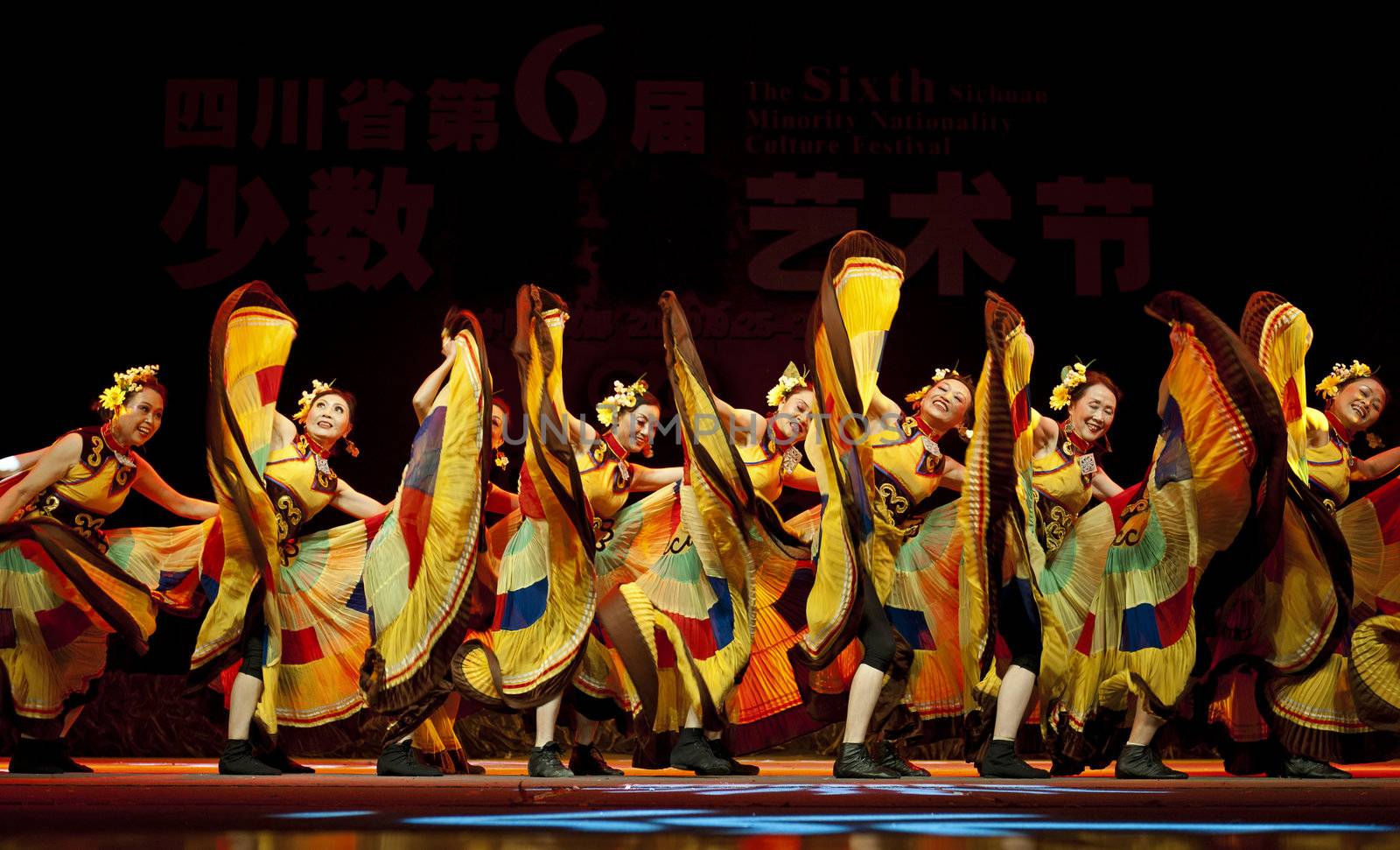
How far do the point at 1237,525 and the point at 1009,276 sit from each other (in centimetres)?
210

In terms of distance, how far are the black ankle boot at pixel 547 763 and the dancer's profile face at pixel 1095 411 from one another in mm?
2105

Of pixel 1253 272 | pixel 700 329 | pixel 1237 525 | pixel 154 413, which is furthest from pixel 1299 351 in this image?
pixel 154 413

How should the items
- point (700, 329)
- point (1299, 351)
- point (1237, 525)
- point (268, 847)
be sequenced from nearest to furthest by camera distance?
point (268, 847) → point (1237, 525) → point (1299, 351) → point (700, 329)

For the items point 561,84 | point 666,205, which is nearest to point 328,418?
point 666,205

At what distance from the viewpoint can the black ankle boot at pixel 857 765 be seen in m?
4.18

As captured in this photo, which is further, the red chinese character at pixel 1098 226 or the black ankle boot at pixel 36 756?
the red chinese character at pixel 1098 226

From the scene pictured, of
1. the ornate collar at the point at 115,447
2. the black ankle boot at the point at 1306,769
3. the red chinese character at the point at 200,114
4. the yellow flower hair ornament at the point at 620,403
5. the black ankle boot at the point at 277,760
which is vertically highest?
the red chinese character at the point at 200,114

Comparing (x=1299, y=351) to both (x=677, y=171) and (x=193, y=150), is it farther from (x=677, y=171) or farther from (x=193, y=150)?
(x=193, y=150)

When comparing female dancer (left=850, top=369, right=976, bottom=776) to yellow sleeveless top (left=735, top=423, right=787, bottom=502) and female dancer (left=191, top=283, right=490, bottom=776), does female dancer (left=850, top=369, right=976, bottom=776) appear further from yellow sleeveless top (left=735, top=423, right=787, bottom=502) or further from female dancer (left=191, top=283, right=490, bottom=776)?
female dancer (left=191, top=283, right=490, bottom=776)

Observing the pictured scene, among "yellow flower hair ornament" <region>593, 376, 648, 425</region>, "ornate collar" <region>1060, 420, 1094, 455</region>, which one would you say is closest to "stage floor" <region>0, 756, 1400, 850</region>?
"ornate collar" <region>1060, 420, 1094, 455</region>

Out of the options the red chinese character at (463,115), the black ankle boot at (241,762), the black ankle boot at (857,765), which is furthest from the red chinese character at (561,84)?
the black ankle boot at (857,765)

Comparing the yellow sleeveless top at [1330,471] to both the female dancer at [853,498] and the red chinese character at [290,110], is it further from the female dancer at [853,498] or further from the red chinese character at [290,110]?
the red chinese character at [290,110]

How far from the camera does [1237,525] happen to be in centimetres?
416

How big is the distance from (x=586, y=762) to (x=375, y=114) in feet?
9.91
